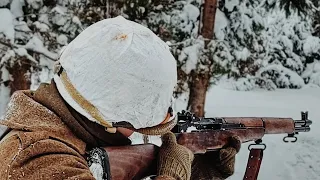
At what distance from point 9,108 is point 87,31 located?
41 cm

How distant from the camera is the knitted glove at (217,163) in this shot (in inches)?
113

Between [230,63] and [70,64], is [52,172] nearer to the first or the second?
[70,64]

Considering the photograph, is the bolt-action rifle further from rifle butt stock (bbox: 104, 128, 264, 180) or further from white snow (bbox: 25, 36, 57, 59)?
white snow (bbox: 25, 36, 57, 59)

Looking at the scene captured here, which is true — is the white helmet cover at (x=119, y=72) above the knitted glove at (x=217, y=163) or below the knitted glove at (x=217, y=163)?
above

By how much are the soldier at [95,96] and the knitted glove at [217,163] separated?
1.21 metres

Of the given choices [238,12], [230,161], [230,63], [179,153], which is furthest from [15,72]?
[179,153]

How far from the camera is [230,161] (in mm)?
2885

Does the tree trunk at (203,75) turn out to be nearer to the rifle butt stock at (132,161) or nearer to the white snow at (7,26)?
the white snow at (7,26)

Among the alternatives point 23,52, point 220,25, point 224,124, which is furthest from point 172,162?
point 220,25

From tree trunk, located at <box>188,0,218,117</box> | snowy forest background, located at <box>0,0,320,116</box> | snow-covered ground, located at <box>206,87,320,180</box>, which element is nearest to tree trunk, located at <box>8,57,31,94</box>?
snowy forest background, located at <box>0,0,320,116</box>

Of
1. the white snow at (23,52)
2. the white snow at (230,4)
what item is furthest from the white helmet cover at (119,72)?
the white snow at (230,4)

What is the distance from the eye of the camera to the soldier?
1562mm

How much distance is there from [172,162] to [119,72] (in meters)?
0.54

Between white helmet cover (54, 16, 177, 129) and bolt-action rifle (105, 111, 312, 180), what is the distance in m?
0.17
